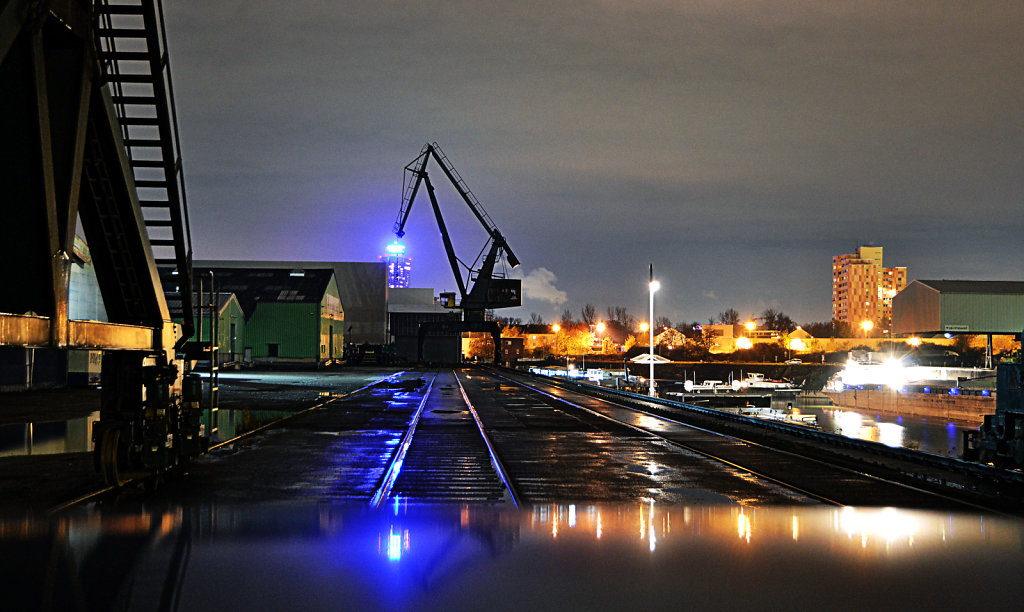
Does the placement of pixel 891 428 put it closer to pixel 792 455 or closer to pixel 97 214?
pixel 792 455

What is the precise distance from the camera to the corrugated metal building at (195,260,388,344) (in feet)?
392

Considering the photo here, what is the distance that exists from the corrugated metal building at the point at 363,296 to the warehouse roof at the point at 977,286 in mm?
70338

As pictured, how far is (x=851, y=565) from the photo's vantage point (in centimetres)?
855

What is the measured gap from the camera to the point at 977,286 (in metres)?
89.8

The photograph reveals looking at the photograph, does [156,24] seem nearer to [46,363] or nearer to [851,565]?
[851,565]

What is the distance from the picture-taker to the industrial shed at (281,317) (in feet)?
279

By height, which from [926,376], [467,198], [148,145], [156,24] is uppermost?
[467,198]

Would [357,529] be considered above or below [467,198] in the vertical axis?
below

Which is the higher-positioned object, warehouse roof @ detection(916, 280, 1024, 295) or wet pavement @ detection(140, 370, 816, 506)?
warehouse roof @ detection(916, 280, 1024, 295)

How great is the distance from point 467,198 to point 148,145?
9147 cm

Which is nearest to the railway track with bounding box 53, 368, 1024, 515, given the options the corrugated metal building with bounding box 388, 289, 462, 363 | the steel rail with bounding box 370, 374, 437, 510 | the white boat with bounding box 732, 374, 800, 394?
the steel rail with bounding box 370, 374, 437, 510

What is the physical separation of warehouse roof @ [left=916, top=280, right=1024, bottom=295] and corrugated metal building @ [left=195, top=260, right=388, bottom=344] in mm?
70338

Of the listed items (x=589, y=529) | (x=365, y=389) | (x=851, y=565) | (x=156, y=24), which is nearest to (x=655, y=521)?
(x=589, y=529)

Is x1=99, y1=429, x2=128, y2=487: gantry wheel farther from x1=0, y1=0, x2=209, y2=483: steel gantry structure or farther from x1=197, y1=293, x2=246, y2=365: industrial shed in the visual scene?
x1=197, y1=293, x2=246, y2=365: industrial shed
